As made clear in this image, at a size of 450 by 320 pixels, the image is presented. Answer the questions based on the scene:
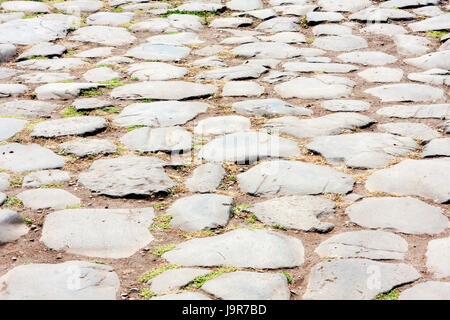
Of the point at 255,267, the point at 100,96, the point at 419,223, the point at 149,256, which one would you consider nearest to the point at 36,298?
the point at 149,256

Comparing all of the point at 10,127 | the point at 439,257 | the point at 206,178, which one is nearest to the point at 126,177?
the point at 206,178

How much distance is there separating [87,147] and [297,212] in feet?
4.51

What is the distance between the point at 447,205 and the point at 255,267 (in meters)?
1.04

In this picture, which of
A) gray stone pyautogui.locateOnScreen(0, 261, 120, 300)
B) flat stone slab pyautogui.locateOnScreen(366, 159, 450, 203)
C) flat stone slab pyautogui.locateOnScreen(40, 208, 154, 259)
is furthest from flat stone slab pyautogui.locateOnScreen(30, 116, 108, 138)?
flat stone slab pyautogui.locateOnScreen(366, 159, 450, 203)

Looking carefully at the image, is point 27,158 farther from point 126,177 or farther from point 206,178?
point 206,178

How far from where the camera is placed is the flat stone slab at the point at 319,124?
3711mm

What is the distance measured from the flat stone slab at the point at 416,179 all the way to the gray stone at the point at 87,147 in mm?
1480

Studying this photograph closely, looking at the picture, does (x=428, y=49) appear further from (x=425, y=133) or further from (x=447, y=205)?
(x=447, y=205)

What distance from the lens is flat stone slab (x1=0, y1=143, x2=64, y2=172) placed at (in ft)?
10.8

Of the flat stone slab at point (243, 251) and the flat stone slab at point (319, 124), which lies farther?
the flat stone slab at point (319, 124)

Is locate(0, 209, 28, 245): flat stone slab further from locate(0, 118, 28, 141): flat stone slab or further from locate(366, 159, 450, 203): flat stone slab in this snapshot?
locate(366, 159, 450, 203): flat stone slab

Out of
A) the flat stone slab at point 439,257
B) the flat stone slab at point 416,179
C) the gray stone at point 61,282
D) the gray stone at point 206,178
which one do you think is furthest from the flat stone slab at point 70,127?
the flat stone slab at point 439,257

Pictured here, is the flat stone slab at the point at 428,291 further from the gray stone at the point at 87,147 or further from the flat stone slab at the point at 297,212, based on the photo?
the gray stone at the point at 87,147

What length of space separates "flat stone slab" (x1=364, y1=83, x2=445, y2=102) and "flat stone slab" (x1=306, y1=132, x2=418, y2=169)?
705mm
